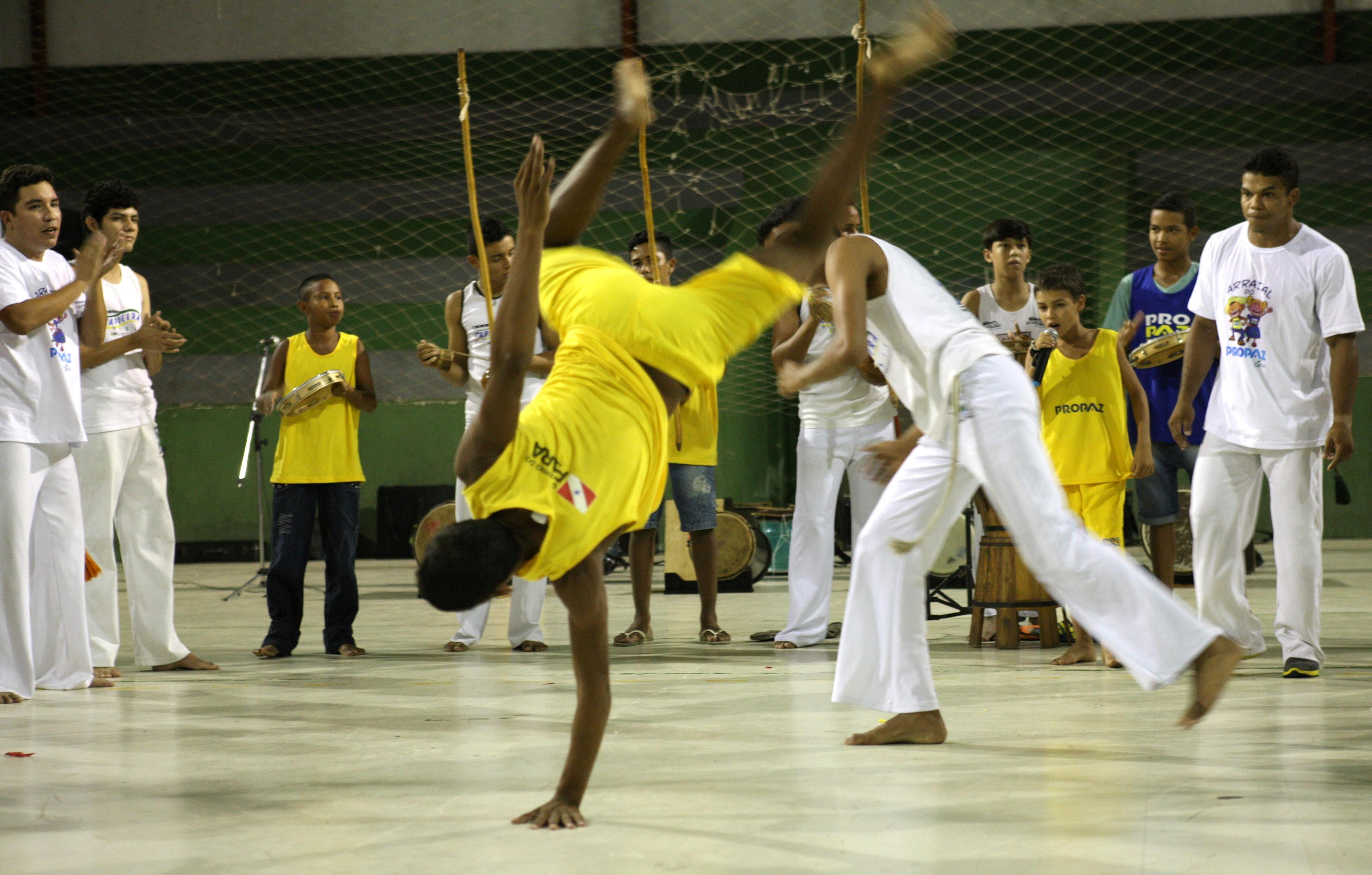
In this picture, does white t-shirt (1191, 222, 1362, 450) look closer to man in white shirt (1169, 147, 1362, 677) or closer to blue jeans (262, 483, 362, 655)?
man in white shirt (1169, 147, 1362, 677)

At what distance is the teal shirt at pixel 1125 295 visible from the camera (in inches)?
225

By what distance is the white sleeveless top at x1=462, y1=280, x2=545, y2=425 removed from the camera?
19.7 ft

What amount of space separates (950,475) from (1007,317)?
2734 millimetres

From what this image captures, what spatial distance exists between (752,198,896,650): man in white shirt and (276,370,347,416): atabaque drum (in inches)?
80.0

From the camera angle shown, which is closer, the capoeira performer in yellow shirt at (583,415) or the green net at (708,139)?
the capoeira performer in yellow shirt at (583,415)

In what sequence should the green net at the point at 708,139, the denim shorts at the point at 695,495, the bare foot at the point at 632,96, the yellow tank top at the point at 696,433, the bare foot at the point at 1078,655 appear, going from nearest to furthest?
1. the bare foot at the point at 632,96
2. the bare foot at the point at 1078,655
3. the denim shorts at the point at 695,495
4. the yellow tank top at the point at 696,433
5. the green net at the point at 708,139

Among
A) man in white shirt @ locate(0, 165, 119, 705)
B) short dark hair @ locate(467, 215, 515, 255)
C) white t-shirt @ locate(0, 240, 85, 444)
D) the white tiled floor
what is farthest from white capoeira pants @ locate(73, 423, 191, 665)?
short dark hair @ locate(467, 215, 515, 255)

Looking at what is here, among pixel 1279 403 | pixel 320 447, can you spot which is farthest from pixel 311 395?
pixel 1279 403

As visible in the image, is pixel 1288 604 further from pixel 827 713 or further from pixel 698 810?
pixel 698 810

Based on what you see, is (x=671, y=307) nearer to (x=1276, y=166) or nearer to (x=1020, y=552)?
(x=1020, y=552)

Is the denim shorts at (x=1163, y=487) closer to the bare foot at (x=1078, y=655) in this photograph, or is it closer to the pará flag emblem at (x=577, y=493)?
the bare foot at (x=1078, y=655)

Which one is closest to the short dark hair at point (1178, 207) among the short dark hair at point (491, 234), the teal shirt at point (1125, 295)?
the teal shirt at point (1125, 295)

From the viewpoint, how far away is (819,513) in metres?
5.80

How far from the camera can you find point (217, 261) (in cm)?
1220
